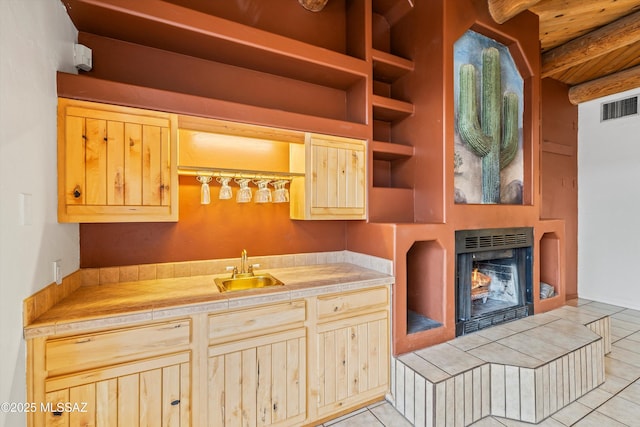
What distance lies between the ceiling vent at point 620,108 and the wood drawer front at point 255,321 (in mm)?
5283

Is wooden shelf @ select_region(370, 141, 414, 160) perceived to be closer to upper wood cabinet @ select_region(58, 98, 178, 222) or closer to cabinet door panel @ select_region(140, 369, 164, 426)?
upper wood cabinet @ select_region(58, 98, 178, 222)

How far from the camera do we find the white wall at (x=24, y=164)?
1.07m

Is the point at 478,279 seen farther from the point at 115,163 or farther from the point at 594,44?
the point at 115,163

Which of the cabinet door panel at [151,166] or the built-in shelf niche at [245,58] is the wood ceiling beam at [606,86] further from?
the cabinet door panel at [151,166]

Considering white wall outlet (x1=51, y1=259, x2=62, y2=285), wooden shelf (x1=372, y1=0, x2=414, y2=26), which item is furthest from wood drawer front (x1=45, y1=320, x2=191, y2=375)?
wooden shelf (x1=372, y1=0, x2=414, y2=26)

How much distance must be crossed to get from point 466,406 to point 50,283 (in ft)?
8.55

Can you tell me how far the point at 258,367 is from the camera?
1661mm

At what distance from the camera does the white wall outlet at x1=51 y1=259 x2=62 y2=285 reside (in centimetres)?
145

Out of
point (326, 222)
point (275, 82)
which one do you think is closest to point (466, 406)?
point (326, 222)

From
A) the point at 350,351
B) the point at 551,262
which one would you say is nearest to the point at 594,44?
the point at 551,262

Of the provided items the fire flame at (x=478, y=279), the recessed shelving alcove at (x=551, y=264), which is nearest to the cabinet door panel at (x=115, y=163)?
the fire flame at (x=478, y=279)

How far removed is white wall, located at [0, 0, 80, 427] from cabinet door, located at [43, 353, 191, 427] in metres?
0.13

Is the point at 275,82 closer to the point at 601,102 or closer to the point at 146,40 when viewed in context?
the point at 146,40

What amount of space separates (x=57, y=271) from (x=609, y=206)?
20.4ft
